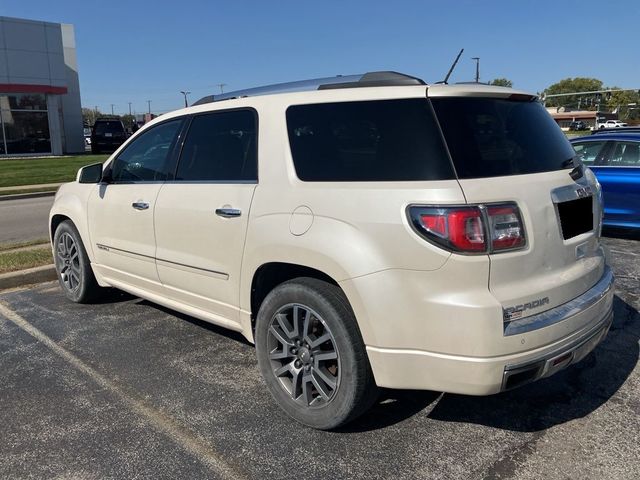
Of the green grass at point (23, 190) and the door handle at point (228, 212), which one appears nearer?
the door handle at point (228, 212)

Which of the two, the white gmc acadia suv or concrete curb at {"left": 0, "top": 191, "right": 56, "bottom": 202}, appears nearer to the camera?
the white gmc acadia suv

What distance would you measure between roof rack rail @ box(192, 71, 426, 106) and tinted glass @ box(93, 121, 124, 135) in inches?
1129

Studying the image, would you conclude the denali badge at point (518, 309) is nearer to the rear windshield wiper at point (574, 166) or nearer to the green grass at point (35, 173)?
the rear windshield wiper at point (574, 166)

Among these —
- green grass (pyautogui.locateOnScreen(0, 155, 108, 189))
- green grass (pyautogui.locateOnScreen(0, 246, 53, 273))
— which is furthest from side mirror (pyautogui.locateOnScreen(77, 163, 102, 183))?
green grass (pyautogui.locateOnScreen(0, 155, 108, 189))

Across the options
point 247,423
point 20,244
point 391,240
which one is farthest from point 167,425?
point 20,244

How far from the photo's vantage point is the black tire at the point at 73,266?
535cm

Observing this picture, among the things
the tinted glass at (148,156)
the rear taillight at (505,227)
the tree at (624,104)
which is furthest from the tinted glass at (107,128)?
the tree at (624,104)

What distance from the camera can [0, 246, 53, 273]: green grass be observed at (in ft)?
21.3

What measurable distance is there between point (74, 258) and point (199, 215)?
7.81ft

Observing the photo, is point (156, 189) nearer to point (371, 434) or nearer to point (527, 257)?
point (371, 434)

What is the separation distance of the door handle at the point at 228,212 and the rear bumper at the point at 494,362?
47.8 inches

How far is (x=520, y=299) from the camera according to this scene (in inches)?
105

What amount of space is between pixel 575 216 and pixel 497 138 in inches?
24.6

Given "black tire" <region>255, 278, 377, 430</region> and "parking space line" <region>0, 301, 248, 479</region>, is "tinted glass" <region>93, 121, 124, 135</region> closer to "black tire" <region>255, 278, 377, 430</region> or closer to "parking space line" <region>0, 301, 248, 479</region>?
"parking space line" <region>0, 301, 248, 479</region>
